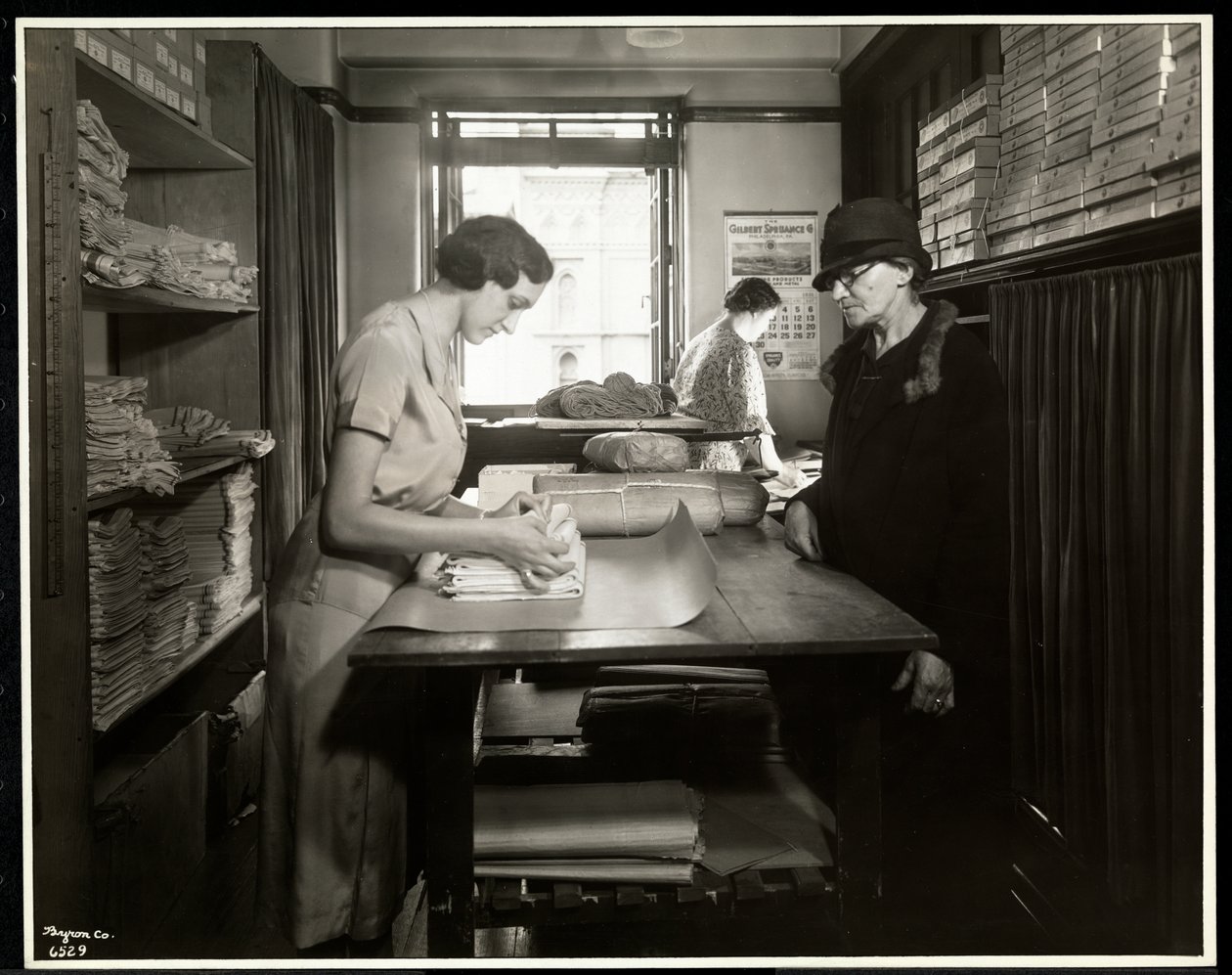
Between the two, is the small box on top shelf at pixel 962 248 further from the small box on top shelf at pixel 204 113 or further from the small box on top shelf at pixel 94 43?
the small box on top shelf at pixel 94 43

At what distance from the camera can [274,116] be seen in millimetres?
1973

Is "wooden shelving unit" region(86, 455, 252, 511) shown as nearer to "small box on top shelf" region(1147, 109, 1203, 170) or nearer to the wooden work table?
the wooden work table

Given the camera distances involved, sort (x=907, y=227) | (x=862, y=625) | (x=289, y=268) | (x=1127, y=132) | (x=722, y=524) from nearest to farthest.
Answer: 1. (x=862, y=625)
2. (x=1127, y=132)
3. (x=907, y=227)
4. (x=289, y=268)
5. (x=722, y=524)

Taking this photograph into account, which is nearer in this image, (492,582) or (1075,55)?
(492,582)

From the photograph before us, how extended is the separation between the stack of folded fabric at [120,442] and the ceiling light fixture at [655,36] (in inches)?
52.8

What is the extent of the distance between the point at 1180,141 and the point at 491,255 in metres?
1.28

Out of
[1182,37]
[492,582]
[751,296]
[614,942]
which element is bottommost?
[614,942]

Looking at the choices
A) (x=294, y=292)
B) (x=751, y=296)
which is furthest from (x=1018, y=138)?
(x=294, y=292)

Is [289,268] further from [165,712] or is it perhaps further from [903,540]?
[903,540]

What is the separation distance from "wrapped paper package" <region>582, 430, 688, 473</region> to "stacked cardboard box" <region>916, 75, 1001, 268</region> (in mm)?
711

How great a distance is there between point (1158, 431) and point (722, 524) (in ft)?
2.97

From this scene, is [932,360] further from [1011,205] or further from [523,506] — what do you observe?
[523,506]

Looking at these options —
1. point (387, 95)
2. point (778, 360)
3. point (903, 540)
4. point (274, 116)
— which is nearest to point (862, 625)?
point (903, 540)

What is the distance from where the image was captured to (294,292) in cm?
194
